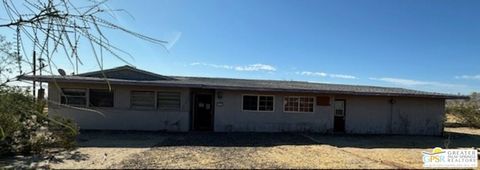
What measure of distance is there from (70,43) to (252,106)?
14.9 m

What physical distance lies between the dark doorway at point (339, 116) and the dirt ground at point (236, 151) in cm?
201

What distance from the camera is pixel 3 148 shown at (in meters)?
9.49

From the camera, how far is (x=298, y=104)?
56.0 ft

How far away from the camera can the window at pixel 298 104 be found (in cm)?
1698

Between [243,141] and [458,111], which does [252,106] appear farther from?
[458,111]

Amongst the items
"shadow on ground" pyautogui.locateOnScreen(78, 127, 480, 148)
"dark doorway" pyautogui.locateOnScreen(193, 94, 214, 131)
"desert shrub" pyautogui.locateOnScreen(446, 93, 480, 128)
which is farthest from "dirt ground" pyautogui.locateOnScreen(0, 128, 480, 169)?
"desert shrub" pyautogui.locateOnScreen(446, 93, 480, 128)

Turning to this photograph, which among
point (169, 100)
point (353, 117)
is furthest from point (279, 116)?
point (169, 100)

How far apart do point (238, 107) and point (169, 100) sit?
305cm

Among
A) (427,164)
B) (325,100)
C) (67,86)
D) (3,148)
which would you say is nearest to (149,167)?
(3,148)

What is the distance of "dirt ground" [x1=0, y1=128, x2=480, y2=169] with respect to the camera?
9177 mm

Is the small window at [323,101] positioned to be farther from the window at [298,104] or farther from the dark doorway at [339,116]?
the dark doorway at [339,116]

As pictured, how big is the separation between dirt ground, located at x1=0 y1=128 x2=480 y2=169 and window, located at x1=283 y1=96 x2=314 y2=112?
1660 mm

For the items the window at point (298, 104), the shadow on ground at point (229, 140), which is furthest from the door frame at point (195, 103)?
the window at point (298, 104)

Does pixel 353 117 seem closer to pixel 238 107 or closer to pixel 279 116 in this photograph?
pixel 279 116
